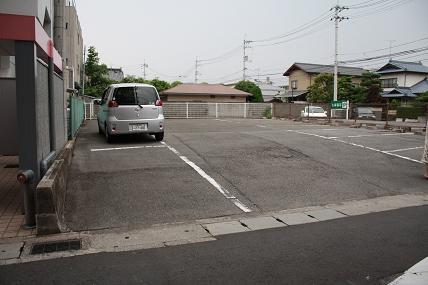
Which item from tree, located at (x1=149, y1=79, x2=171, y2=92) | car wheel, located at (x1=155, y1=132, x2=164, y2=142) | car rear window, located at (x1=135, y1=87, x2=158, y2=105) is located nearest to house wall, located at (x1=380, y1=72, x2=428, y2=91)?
tree, located at (x1=149, y1=79, x2=171, y2=92)

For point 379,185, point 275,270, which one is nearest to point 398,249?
point 275,270

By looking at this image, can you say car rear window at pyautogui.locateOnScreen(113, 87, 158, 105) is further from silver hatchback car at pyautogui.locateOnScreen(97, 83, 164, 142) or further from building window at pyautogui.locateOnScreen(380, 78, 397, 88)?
building window at pyautogui.locateOnScreen(380, 78, 397, 88)

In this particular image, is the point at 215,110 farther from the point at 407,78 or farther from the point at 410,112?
the point at 407,78

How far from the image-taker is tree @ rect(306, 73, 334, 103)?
4234 centimetres

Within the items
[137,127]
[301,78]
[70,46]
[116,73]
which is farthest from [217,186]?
[116,73]

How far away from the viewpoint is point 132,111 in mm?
11320

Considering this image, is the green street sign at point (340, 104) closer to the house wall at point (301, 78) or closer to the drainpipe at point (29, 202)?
the drainpipe at point (29, 202)

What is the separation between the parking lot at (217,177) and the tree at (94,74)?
2658cm

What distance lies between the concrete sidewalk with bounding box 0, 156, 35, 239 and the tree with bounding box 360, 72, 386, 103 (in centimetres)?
3881

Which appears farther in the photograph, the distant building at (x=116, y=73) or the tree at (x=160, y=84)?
the distant building at (x=116, y=73)

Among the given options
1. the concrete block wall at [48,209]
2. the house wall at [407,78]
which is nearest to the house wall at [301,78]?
the house wall at [407,78]

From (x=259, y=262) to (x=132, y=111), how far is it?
785 centimetres

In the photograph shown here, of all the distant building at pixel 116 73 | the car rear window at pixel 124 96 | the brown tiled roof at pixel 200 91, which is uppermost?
the distant building at pixel 116 73

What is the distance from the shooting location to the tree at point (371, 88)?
4116cm
